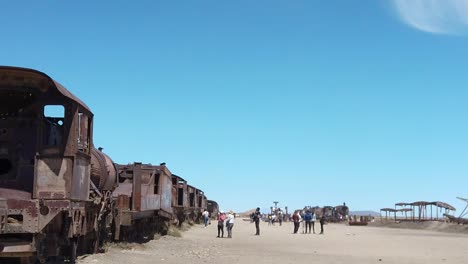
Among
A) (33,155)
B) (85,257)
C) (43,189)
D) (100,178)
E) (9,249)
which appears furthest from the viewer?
(100,178)

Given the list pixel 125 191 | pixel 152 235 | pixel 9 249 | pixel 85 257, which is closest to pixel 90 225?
pixel 85 257

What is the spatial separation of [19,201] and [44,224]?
577 millimetres

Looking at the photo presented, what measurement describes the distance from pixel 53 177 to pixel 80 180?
0.83m

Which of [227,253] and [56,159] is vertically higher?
[56,159]

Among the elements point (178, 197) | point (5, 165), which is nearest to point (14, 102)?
point (5, 165)

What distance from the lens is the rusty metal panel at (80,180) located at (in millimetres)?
11102

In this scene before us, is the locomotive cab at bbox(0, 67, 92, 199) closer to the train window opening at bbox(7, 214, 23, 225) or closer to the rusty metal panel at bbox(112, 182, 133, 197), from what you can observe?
the train window opening at bbox(7, 214, 23, 225)

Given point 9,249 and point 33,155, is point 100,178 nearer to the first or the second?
point 33,155

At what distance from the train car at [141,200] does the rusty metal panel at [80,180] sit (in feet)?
15.5

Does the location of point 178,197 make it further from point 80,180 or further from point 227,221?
point 80,180

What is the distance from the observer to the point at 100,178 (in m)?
15.4

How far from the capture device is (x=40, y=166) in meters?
10.9

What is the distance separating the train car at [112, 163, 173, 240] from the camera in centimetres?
1791

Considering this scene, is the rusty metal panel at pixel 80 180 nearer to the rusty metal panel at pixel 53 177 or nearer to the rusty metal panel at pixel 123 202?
the rusty metal panel at pixel 53 177
